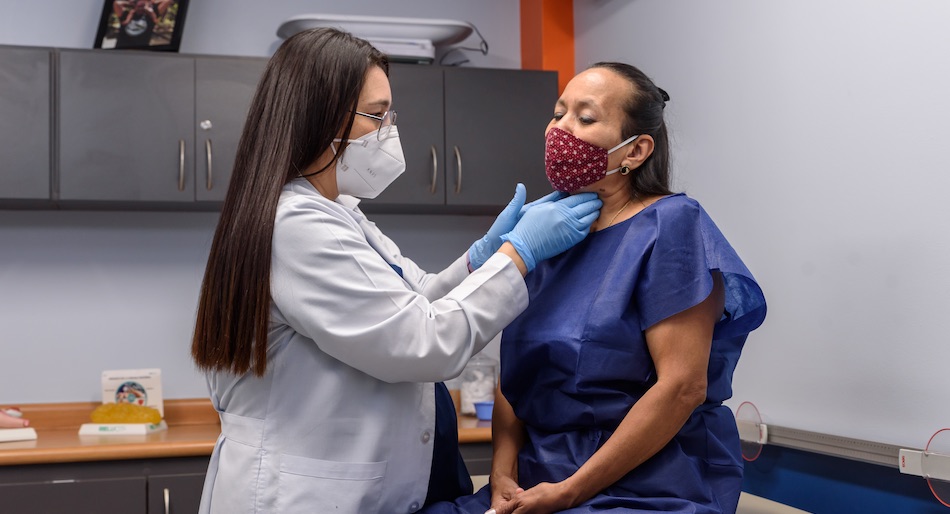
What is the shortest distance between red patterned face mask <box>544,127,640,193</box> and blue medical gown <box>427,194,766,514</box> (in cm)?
11

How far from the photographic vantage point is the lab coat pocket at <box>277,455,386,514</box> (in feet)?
4.90

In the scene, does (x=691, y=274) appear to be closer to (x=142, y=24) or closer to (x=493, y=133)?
(x=493, y=133)

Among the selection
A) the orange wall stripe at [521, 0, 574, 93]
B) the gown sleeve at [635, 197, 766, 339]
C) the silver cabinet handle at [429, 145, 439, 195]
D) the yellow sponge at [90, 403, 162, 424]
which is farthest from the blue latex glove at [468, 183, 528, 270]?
the orange wall stripe at [521, 0, 574, 93]

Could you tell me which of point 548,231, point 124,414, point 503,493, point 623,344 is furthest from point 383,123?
point 124,414

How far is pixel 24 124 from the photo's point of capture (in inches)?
113

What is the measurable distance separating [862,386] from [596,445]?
0.83 metres

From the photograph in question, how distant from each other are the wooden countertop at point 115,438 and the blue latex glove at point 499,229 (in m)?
1.09

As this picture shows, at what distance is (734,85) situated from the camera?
8.48 feet

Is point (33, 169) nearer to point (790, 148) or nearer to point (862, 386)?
point (790, 148)

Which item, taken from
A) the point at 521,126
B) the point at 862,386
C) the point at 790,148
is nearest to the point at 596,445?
the point at 862,386

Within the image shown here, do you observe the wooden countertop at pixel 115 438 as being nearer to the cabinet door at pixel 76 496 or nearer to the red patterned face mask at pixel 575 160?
the cabinet door at pixel 76 496

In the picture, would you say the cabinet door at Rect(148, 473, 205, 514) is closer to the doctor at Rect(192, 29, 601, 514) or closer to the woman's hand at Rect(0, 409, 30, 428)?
the woman's hand at Rect(0, 409, 30, 428)

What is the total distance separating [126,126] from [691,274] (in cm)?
209

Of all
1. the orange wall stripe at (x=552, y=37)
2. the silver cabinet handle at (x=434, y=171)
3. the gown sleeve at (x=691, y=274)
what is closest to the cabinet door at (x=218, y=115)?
the silver cabinet handle at (x=434, y=171)
